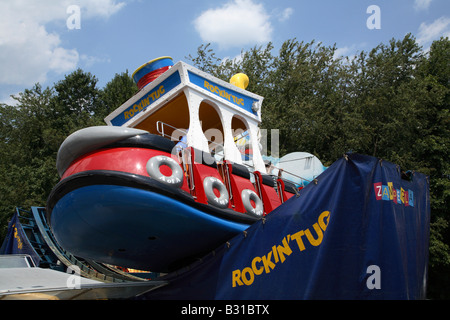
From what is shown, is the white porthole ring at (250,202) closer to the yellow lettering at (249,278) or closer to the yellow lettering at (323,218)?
the yellow lettering at (249,278)

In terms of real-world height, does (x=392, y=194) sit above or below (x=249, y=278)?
above

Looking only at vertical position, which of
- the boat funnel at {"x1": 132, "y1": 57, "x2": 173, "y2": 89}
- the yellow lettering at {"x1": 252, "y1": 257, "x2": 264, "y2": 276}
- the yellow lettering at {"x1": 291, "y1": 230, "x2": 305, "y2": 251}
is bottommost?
the yellow lettering at {"x1": 252, "y1": 257, "x2": 264, "y2": 276}

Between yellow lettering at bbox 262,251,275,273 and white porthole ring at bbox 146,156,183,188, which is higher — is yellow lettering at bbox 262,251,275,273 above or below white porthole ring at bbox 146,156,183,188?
below

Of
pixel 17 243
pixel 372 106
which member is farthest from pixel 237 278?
pixel 372 106

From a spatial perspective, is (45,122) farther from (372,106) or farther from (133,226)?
(133,226)

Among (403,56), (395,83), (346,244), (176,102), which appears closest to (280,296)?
(346,244)

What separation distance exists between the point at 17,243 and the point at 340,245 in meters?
9.90

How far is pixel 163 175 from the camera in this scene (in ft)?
17.3

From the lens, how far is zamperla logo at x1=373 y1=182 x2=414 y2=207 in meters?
4.44

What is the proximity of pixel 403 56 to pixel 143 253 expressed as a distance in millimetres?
22205

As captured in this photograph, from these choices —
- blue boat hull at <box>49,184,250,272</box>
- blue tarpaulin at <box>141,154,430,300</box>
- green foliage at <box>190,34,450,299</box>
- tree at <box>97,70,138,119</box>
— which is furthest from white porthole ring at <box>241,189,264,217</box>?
tree at <box>97,70,138,119</box>

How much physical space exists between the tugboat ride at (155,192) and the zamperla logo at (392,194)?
2.10 m

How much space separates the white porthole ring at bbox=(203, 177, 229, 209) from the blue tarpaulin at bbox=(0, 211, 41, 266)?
22.0 feet

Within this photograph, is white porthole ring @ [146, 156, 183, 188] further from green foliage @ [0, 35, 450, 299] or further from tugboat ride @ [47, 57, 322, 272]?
green foliage @ [0, 35, 450, 299]
